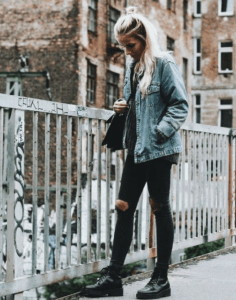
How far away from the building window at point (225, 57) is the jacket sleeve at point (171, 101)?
35.2 meters

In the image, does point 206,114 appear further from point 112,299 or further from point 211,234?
point 112,299

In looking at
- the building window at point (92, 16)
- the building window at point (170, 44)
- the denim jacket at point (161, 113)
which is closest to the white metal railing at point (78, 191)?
the denim jacket at point (161, 113)

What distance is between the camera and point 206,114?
38.2 meters

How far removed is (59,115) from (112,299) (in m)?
1.22

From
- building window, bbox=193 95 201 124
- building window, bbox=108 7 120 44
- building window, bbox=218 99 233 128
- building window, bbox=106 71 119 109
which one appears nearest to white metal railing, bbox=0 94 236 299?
building window, bbox=106 71 119 109

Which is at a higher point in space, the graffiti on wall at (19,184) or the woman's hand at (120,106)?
the woman's hand at (120,106)

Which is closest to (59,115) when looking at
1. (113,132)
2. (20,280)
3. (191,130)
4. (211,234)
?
(113,132)

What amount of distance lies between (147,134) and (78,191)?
78 centimetres

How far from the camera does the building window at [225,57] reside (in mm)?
38781

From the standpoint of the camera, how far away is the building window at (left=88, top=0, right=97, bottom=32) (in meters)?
25.6

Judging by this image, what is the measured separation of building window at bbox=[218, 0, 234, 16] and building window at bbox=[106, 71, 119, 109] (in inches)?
544

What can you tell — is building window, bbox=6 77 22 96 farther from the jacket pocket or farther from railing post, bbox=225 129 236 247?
the jacket pocket

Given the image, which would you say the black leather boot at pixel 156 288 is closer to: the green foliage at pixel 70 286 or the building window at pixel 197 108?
the green foliage at pixel 70 286

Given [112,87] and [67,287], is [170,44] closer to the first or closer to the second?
[112,87]
